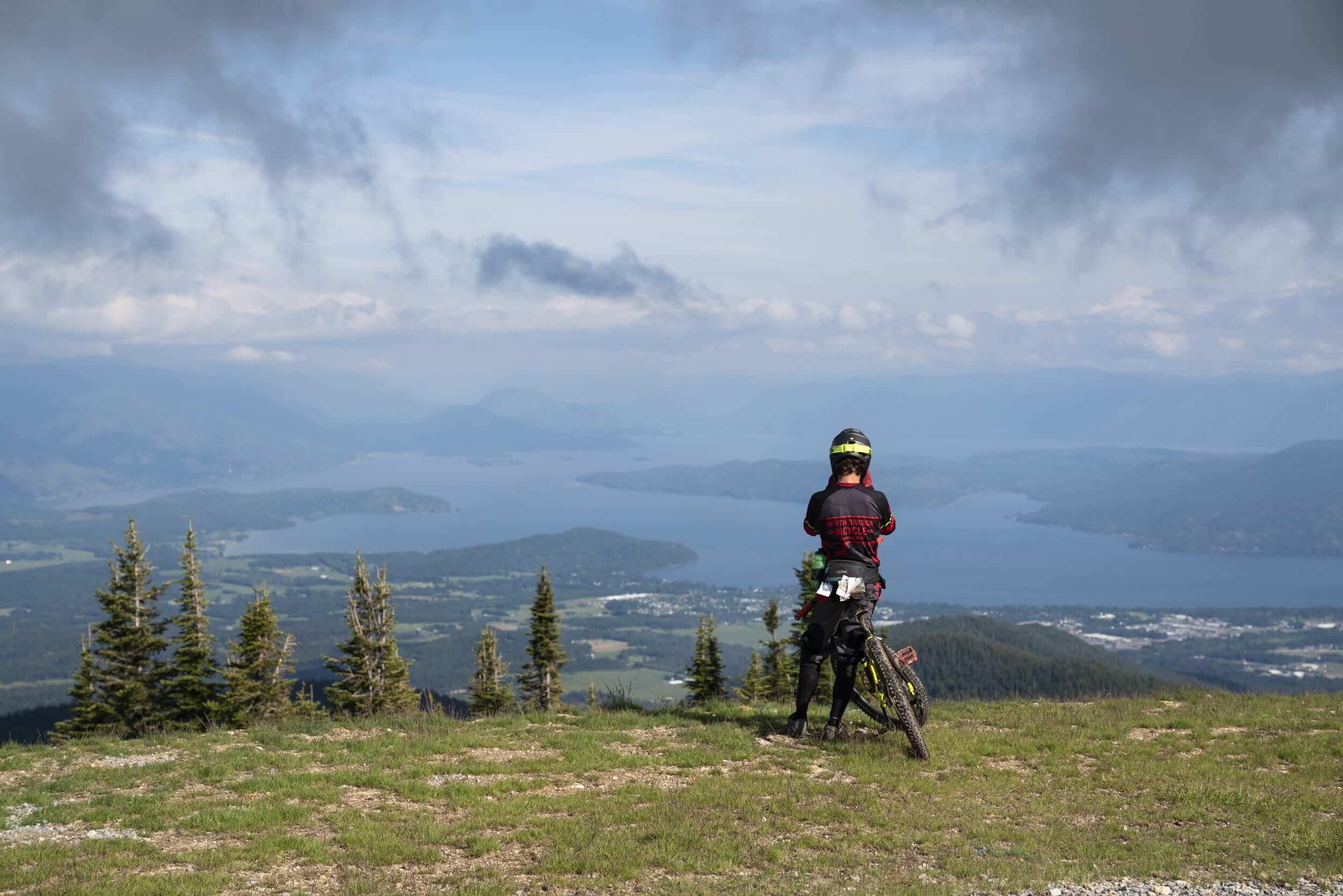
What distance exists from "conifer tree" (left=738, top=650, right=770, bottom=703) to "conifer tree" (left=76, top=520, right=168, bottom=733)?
22867 mm

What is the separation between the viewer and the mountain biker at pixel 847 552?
11938 millimetres

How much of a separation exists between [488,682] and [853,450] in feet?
114

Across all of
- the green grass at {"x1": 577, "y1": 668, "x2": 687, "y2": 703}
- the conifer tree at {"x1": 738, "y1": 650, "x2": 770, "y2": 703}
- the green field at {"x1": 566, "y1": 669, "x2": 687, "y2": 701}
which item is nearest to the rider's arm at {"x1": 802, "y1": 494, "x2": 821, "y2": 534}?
the conifer tree at {"x1": 738, "y1": 650, "x2": 770, "y2": 703}

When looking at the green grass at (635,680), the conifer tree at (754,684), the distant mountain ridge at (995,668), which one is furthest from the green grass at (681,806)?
the green grass at (635,680)

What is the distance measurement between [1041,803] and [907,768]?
5.32ft

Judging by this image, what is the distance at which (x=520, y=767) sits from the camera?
38.9 feet

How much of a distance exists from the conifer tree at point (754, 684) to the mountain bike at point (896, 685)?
26.1m

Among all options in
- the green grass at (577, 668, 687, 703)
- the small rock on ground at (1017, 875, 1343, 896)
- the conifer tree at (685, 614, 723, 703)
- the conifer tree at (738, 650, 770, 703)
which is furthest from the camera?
the green grass at (577, 668, 687, 703)

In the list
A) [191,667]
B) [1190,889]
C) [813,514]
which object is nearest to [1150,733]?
[813,514]

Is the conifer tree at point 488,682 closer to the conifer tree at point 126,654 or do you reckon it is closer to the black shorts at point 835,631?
the conifer tree at point 126,654

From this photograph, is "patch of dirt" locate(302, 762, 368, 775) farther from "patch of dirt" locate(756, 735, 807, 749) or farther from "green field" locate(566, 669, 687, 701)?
"green field" locate(566, 669, 687, 701)

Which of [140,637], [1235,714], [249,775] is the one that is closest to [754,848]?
[249,775]

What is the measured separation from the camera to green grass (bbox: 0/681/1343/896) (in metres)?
7.88

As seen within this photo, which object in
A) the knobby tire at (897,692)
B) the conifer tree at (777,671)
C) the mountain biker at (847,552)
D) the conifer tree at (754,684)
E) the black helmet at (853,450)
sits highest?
the black helmet at (853,450)
